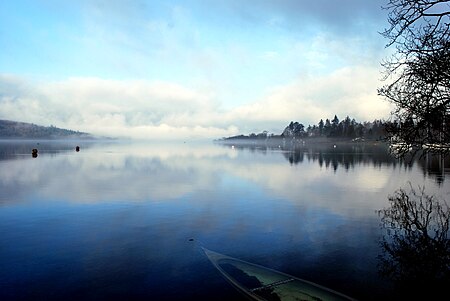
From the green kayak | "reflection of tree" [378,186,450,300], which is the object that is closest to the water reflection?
"reflection of tree" [378,186,450,300]

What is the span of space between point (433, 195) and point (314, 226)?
13918mm

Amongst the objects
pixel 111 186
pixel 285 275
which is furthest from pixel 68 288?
pixel 111 186

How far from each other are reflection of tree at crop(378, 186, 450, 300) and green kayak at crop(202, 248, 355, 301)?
242cm

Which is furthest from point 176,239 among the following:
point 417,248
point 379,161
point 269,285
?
point 379,161

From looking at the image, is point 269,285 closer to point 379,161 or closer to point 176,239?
point 176,239

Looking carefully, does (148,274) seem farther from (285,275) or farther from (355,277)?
(355,277)

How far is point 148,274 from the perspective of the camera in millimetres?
10352

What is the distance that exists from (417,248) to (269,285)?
6.77 meters

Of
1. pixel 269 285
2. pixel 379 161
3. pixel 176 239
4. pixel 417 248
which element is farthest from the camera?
pixel 379 161

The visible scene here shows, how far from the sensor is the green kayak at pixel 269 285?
8.95m

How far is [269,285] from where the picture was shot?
958cm

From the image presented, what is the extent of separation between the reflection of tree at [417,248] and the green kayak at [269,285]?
2421 mm

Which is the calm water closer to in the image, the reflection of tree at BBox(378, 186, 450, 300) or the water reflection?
the reflection of tree at BBox(378, 186, 450, 300)

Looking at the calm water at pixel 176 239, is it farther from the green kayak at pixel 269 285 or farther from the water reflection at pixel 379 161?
the water reflection at pixel 379 161
